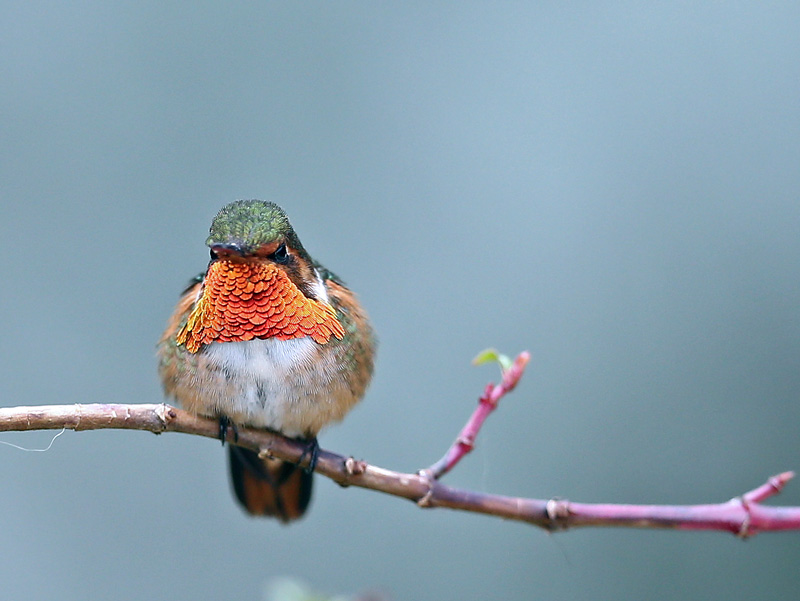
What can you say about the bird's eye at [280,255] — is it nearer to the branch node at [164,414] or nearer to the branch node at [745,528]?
the branch node at [164,414]

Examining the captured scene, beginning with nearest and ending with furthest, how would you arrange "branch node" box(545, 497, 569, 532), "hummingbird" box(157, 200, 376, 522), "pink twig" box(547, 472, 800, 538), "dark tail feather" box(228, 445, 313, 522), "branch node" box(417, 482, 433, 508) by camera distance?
"pink twig" box(547, 472, 800, 538), "branch node" box(545, 497, 569, 532), "branch node" box(417, 482, 433, 508), "hummingbird" box(157, 200, 376, 522), "dark tail feather" box(228, 445, 313, 522)

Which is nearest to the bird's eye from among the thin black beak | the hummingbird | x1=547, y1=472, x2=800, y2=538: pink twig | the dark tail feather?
the hummingbird

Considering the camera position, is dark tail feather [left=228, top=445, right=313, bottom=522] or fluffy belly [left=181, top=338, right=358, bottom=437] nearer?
A: fluffy belly [left=181, top=338, right=358, bottom=437]

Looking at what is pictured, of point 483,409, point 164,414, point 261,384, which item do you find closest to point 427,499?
point 483,409

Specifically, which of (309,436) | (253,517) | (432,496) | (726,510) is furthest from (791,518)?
(253,517)

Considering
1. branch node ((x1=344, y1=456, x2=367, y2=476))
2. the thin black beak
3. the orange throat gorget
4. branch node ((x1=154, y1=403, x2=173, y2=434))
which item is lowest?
branch node ((x1=344, y1=456, x2=367, y2=476))

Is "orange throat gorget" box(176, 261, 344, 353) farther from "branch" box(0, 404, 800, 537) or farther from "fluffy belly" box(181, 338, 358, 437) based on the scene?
"branch" box(0, 404, 800, 537)

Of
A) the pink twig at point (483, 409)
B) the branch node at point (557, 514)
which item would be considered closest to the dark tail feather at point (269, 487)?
the pink twig at point (483, 409)
